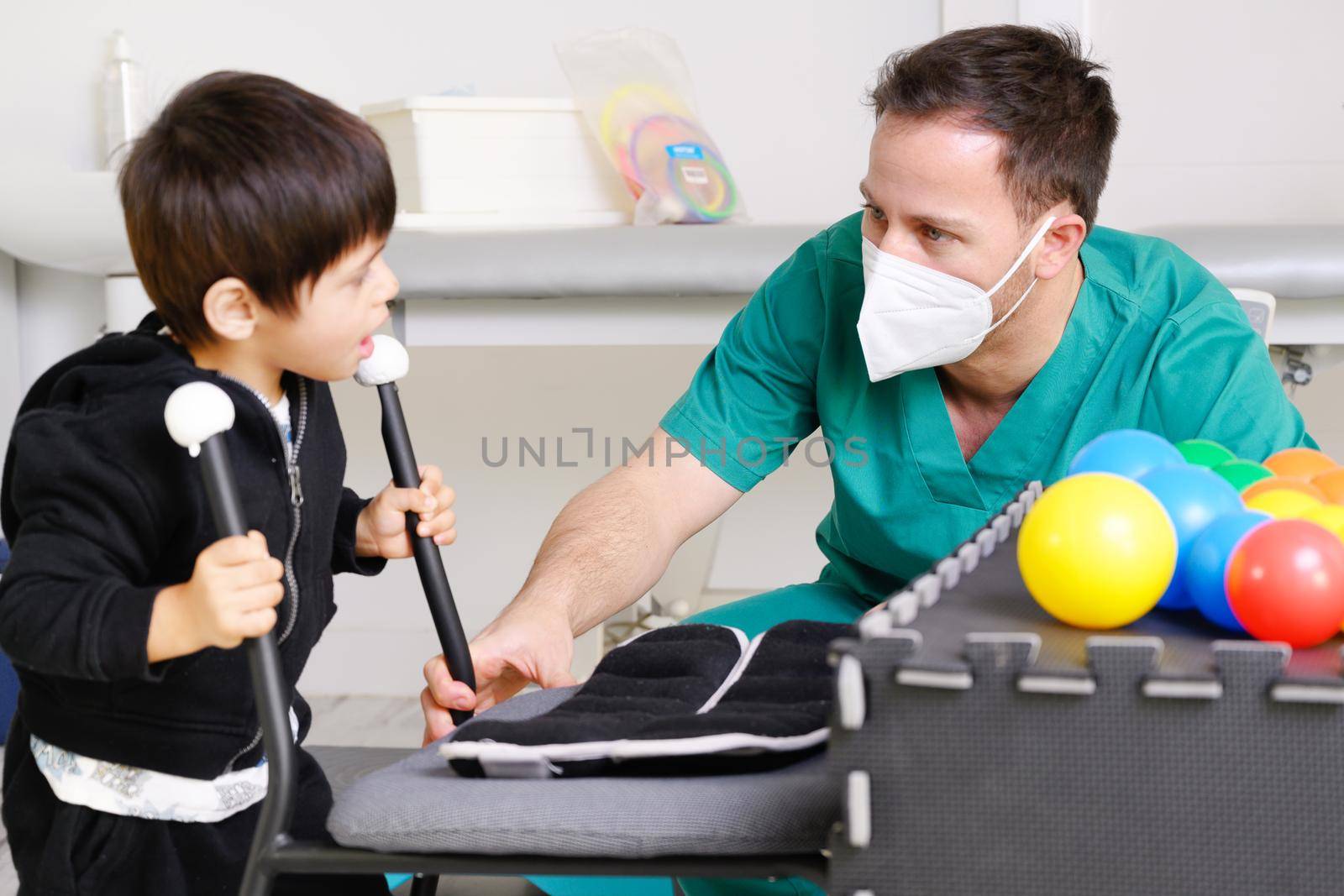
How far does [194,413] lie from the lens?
752 millimetres

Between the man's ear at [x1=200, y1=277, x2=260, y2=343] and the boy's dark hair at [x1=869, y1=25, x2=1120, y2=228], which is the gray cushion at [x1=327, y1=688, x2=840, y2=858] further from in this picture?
the boy's dark hair at [x1=869, y1=25, x2=1120, y2=228]

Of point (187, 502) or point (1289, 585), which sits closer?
point (1289, 585)

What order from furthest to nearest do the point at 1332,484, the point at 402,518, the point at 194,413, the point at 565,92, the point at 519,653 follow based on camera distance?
the point at 565,92, the point at 519,653, the point at 402,518, the point at 1332,484, the point at 194,413

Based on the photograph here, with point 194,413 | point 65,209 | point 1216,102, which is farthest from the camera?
point 1216,102

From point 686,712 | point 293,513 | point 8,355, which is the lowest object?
point 8,355

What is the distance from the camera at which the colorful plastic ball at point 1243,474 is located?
902mm

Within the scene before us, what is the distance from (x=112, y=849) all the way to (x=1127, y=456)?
0.77 metres

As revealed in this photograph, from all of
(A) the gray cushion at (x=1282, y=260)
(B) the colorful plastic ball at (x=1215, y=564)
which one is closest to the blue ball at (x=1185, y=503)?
(B) the colorful plastic ball at (x=1215, y=564)

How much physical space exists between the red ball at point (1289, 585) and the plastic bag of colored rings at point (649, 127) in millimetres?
1517

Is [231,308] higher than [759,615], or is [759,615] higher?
[231,308]

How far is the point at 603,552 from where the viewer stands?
4.70 ft

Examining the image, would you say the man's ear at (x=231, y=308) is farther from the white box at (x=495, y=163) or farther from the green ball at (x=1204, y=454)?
the white box at (x=495, y=163)

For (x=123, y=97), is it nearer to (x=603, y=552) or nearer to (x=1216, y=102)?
(x=603, y=552)

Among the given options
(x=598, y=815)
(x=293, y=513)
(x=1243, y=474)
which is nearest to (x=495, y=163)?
(x=293, y=513)
